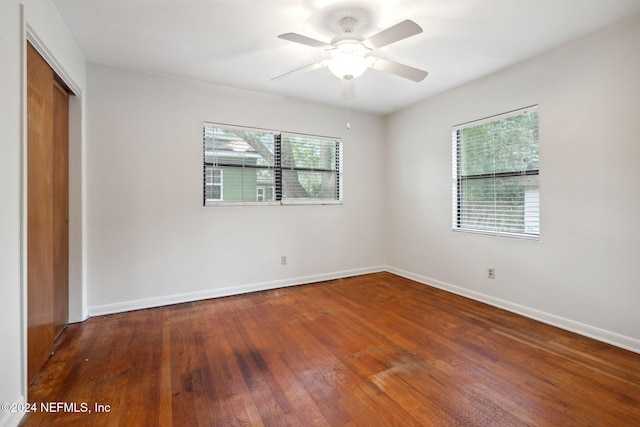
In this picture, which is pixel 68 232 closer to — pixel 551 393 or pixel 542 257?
pixel 551 393

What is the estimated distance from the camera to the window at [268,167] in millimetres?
3506

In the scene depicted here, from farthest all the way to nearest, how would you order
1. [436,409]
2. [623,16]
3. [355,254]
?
[355,254] → [623,16] → [436,409]

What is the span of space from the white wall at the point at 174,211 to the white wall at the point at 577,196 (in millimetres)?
2034

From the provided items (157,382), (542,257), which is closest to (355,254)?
(542,257)

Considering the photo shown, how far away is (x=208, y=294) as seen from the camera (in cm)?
345

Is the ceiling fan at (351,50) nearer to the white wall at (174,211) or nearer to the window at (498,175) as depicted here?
the window at (498,175)

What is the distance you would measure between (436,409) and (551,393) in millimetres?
753

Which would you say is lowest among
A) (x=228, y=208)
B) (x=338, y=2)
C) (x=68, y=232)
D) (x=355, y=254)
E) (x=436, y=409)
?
(x=436, y=409)

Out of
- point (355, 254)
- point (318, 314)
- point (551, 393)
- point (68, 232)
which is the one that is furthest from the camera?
point (355, 254)

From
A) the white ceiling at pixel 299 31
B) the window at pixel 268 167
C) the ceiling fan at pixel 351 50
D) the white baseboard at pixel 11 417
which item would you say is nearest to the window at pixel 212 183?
the window at pixel 268 167

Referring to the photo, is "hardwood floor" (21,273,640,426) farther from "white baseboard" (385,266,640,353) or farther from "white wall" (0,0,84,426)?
"white wall" (0,0,84,426)

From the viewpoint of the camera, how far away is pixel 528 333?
253 cm

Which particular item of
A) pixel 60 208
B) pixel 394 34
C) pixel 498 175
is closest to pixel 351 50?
pixel 394 34

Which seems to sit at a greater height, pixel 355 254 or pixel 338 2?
pixel 338 2
